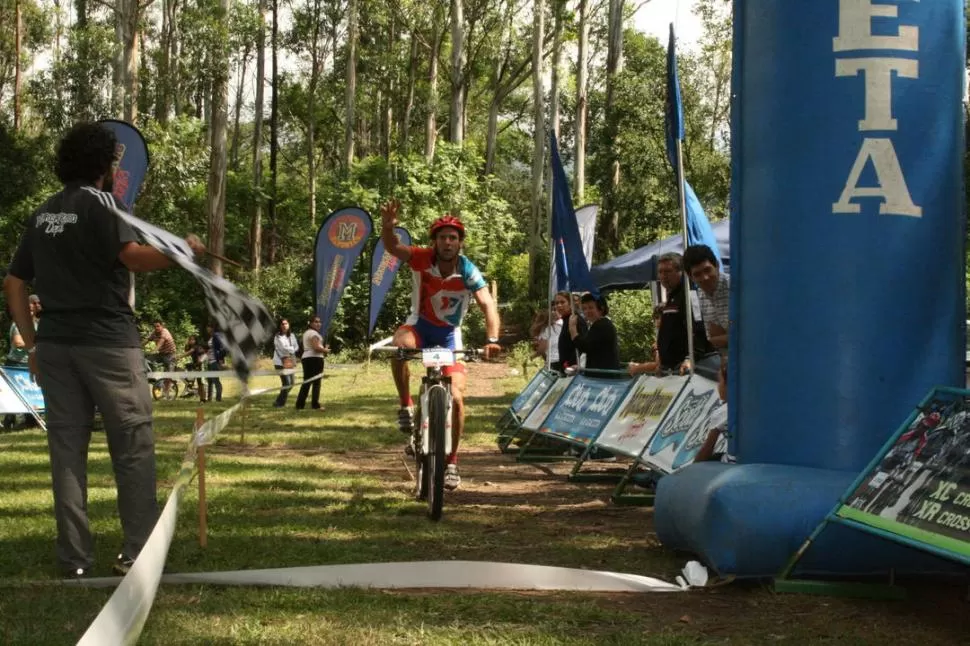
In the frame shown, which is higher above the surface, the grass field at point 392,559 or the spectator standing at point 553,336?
the spectator standing at point 553,336

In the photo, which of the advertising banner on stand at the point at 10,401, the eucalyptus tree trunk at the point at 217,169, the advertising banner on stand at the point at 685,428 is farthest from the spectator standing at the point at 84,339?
the eucalyptus tree trunk at the point at 217,169

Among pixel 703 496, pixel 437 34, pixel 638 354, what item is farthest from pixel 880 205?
pixel 437 34

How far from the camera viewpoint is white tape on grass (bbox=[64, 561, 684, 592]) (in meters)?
5.48

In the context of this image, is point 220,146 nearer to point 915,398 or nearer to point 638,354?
point 638,354

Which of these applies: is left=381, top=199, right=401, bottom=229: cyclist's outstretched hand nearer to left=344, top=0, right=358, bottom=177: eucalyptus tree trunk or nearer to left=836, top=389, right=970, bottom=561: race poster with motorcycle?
→ left=836, top=389, right=970, bottom=561: race poster with motorcycle

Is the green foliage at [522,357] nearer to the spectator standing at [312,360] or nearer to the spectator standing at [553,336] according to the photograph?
the spectator standing at [312,360]

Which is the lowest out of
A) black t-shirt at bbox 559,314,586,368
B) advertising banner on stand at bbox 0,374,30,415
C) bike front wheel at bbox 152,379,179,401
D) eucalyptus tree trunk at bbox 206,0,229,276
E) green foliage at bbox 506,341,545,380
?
bike front wheel at bbox 152,379,179,401

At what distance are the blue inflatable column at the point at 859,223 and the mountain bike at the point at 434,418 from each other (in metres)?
2.26

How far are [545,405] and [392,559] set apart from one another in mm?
6801

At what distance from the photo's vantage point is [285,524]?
24.6 ft

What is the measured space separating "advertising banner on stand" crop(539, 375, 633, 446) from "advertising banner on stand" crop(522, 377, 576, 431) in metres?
0.23

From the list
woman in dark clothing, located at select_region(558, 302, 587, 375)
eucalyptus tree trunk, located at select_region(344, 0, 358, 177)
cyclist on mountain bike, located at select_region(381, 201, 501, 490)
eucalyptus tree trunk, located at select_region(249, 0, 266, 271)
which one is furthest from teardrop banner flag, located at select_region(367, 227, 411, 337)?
eucalyptus tree trunk, located at select_region(249, 0, 266, 271)

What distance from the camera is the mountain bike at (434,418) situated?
25.3 feet

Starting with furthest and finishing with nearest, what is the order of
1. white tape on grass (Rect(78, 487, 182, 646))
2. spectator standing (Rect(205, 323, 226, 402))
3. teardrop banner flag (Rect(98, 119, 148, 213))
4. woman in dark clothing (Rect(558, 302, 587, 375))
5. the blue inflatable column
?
spectator standing (Rect(205, 323, 226, 402)) < teardrop banner flag (Rect(98, 119, 148, 213)) < woman in dark clothing (Rect(558, 302, 587, 375)) < the blue inflatable column < white tape on grass (Rect(78, 487, 182, 646))
